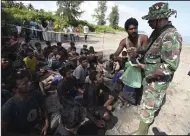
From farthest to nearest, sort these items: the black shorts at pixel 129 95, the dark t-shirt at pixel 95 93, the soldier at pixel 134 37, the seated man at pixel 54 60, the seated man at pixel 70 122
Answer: the seated man at pixel 54 60
the dark t-shirt at pixel 95 93
the soldier at pixel 134 37
the black shorts at pixel 129 95
the seated man at pixel 70 122

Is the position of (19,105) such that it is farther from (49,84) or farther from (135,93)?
(49,84)

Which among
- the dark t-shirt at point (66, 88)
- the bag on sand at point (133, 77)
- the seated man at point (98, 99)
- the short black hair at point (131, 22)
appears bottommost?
the dark t-shirt at point (66, 88)

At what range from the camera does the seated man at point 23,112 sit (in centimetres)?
137

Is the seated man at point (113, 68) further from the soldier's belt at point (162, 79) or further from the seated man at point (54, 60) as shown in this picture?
the seated man at point (54, 60)

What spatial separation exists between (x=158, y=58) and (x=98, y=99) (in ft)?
1.76

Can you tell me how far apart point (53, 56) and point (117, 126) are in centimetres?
384

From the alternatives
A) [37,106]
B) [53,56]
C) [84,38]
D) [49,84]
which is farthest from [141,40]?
[84,38]

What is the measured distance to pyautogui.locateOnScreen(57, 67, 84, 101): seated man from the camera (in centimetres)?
266

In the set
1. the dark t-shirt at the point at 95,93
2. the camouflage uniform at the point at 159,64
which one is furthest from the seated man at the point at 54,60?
the camouflage uniform at the point at 159,64

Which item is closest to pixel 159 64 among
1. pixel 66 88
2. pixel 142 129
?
pixel 142 129

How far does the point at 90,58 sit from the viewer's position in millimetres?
4039

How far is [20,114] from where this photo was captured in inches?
56.5

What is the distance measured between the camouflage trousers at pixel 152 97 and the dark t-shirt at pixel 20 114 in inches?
28.8

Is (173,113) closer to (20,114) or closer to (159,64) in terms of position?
(159,64)
